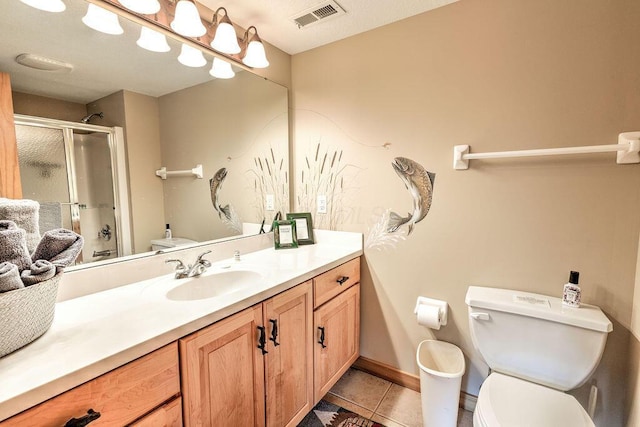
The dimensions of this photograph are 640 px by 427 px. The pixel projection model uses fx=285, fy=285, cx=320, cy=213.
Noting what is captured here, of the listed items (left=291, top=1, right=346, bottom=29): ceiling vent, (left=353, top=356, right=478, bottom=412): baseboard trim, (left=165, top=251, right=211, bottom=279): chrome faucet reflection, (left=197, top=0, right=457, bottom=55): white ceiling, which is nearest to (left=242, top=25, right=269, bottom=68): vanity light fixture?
(left=197, top=0, right=457, bottom=55): white ceiling

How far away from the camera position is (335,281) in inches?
63.4

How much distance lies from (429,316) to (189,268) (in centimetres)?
127

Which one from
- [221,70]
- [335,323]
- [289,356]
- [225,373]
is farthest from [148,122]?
[335,323]

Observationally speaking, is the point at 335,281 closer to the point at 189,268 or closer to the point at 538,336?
the point at 189,268

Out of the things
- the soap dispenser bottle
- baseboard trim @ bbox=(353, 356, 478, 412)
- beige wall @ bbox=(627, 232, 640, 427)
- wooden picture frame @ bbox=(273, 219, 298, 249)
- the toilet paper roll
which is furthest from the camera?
wooden picture frame @ bbox=(273, 219, 298, 249)

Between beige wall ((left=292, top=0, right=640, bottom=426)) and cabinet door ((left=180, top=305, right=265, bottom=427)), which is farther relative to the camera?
beige wall ((left=292, top=0, right=640, bottom=426))

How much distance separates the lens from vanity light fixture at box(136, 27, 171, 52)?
1.29 m

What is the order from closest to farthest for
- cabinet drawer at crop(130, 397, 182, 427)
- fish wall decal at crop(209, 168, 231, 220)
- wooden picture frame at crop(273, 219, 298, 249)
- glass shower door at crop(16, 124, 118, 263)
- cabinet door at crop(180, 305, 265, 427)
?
cabinet drawer at crop(130, 397, 182, 427), cabinet door at crop(180, 305, 265, 427), glass shower door at crop(16, 124, 118, 263), fish wall decal at crop(209, 168, 231, 220), wooden picture frame at crop(273, 219, 298, 249)

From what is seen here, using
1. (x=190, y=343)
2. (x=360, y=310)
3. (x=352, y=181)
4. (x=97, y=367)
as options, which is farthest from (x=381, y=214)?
(x=97, y=367)

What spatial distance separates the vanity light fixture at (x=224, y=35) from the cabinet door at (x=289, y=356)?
4.18 feet

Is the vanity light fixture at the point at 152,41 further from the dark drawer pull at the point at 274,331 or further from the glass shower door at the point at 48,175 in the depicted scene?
the dark drawer pull at the point at 274,331

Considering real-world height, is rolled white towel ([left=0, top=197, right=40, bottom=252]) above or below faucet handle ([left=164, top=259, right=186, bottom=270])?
above

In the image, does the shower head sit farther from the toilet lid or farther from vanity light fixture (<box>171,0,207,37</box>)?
the toilet lid

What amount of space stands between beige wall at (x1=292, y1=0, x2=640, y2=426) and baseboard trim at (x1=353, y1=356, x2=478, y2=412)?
0.12ft
